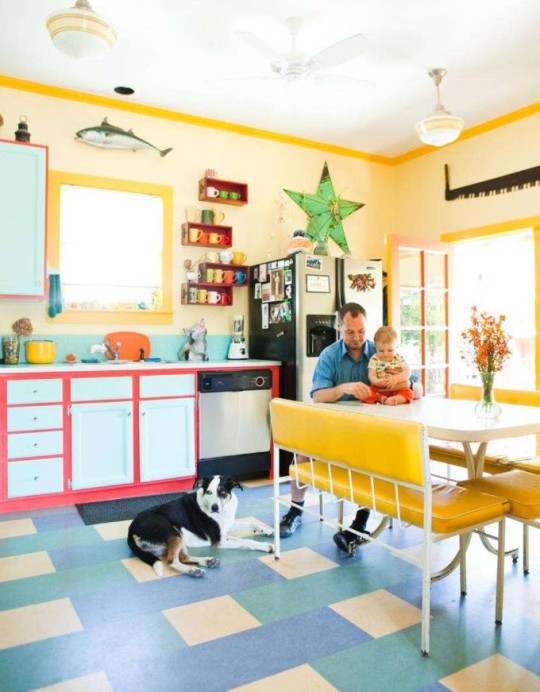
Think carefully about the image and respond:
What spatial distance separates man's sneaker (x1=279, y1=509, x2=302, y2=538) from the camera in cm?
291

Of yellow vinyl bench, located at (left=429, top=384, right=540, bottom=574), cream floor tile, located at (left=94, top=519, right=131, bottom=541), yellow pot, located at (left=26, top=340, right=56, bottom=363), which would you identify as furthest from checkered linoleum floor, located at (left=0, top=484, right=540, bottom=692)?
yellow pot, located at (left=26, top=340, right=56, bottom=363)

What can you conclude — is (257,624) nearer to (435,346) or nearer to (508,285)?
(435,346)

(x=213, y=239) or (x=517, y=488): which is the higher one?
(x=213, y=239)

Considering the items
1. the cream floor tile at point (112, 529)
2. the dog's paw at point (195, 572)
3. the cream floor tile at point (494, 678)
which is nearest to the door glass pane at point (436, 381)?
the cream floor tile at point (112, 529)

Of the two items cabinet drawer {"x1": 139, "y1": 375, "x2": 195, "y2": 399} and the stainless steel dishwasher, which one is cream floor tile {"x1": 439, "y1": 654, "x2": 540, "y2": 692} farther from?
cabinet drawer {"x1": 139, "y1": 375, "x2": 195, "y2": 399}

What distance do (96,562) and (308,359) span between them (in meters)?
2.11

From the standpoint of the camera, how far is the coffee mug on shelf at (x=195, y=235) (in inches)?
173

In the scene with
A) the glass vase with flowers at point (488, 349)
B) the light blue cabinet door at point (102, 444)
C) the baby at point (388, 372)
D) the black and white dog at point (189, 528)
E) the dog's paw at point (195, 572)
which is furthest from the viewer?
the light blue cabinet door at point (102, 444)

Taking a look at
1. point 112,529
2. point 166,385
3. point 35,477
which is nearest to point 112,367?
point 166,385

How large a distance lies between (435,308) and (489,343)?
2668 millimetres

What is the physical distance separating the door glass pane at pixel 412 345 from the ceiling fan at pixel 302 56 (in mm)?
2208

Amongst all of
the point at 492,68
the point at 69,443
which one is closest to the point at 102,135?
the point at 69,443

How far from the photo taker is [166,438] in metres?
3.80

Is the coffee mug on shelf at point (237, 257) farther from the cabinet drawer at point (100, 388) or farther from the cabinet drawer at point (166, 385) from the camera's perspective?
the cabinet drawer at point (100, 388)
